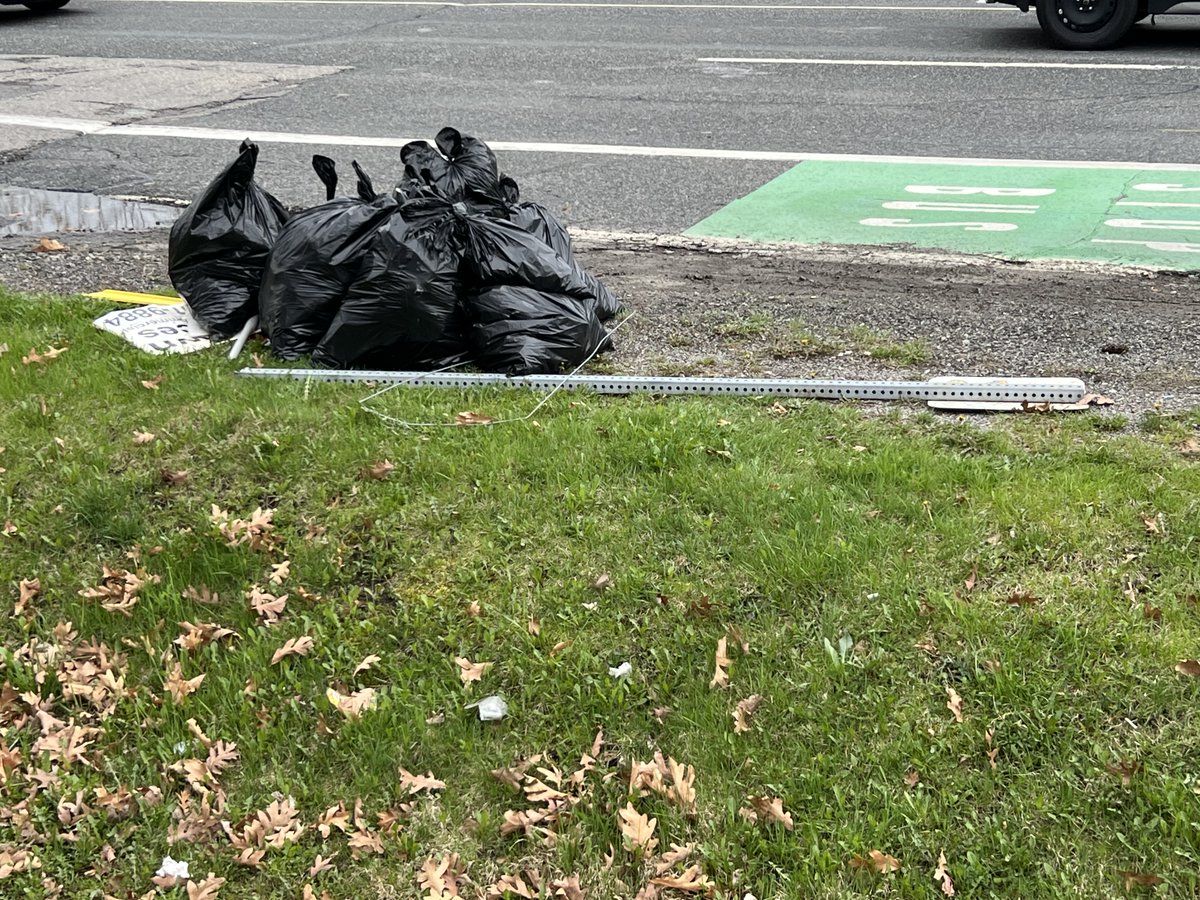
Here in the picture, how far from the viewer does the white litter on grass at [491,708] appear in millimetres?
3264

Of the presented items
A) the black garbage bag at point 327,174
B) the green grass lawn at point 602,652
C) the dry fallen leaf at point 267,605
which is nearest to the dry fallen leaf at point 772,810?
the green grass lawn at point 602,652

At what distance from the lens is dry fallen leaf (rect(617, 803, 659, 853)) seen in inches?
112

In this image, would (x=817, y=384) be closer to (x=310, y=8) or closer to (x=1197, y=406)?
(x=1197, y=406)

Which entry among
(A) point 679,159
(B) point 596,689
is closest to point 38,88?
(A) point 679,159

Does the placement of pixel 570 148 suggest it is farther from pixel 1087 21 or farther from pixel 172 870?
pixel 172 870

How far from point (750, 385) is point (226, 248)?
258 centimetres

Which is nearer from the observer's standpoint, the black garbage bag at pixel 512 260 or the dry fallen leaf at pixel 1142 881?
the dry fallen leaf at pixel 1142 881

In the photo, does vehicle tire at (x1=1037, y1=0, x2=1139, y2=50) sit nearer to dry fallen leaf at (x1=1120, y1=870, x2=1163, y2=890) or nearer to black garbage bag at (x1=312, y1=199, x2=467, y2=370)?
black garbage bag at (x1=312, y1=199, x2=467, y2=370)

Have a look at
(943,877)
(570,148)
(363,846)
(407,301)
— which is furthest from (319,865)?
(570,148)

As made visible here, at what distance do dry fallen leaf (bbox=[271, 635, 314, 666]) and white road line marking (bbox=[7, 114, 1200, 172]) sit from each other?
20.8 feet

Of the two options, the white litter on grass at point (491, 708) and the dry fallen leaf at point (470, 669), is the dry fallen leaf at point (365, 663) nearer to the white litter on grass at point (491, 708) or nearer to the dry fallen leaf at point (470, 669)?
the dry fallen leaf at point (470, 669)

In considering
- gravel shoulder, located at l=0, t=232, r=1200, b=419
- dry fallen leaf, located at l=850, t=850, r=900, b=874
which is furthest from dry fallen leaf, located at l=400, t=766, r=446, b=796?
gravel shoulder, located at l=0, t=232, r=1200, b=419

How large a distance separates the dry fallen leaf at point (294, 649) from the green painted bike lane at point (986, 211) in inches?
175

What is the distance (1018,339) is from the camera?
5285 mm
